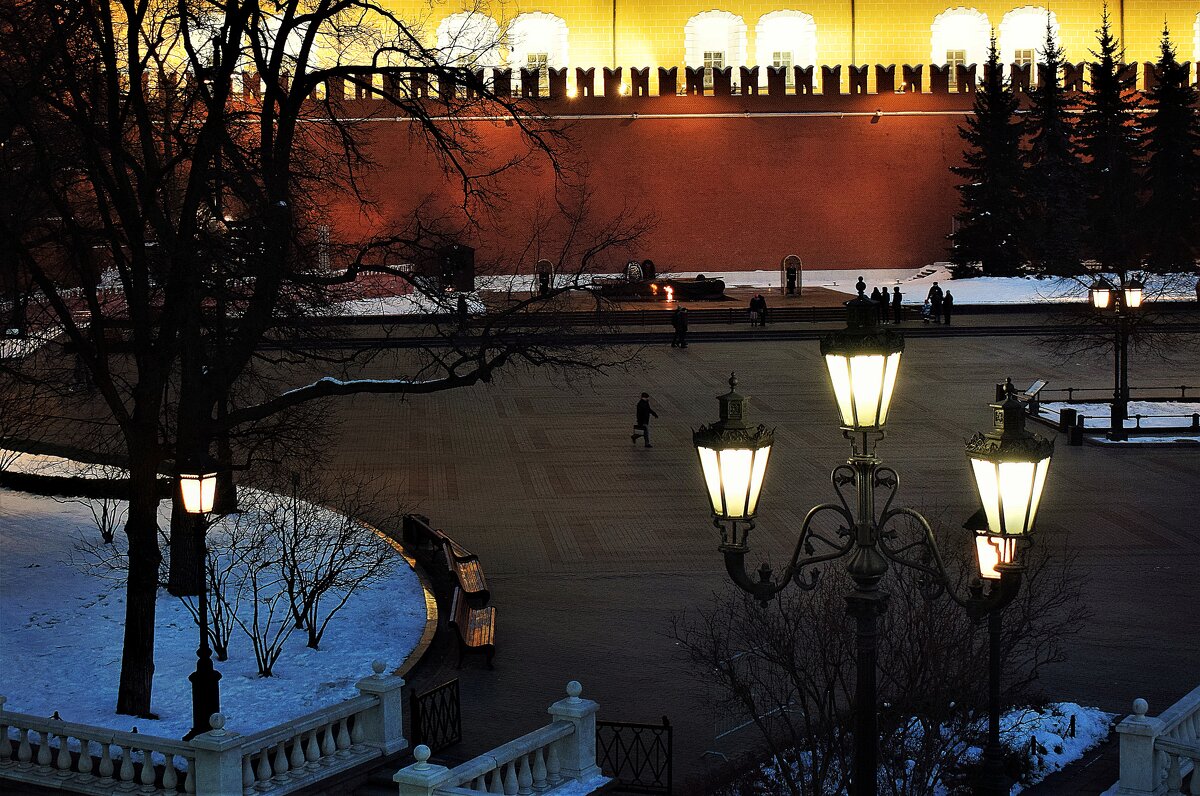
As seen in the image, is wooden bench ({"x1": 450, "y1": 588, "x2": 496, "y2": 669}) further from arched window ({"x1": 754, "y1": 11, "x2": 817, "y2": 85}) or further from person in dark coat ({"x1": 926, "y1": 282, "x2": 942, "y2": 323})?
arched window ({"x1": 754, "y1": 11, "x2": 817, "y2": 85})

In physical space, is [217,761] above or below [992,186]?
below

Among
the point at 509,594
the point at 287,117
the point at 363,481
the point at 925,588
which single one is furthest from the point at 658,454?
the point at 925,588

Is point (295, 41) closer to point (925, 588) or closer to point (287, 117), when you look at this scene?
point (287, 117)

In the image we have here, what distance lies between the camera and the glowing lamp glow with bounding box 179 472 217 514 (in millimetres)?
7570

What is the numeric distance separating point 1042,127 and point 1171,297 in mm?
4657

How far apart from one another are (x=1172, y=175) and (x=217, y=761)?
30.8 metres

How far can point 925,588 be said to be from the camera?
5.48 metres

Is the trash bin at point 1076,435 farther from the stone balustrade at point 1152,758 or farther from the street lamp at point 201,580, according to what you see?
the street lamp at point 201,580

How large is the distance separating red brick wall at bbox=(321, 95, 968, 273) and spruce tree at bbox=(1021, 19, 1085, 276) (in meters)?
1.76

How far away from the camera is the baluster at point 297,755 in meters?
7.66

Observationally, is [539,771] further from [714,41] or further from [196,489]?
[714,41]

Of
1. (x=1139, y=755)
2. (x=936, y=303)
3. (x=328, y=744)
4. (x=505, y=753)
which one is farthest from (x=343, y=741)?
(x=936, y=303)

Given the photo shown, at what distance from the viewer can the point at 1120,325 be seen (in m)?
18.7

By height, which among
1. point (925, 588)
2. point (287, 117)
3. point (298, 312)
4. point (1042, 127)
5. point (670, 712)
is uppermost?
point (1042, 127)
